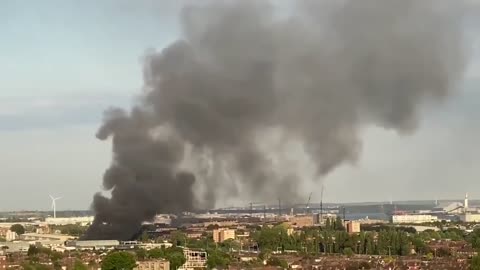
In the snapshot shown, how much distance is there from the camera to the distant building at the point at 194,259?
3375cm

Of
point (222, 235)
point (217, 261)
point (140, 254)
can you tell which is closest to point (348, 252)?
point (217, 261)

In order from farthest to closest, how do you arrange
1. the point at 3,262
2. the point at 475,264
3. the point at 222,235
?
the point at 222,235 < the point at 3,262 < the point at 475,264

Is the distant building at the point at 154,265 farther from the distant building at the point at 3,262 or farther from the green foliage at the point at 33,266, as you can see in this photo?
the distant building at the point at 3,262

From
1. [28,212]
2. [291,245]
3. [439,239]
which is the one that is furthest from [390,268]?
[28,212]

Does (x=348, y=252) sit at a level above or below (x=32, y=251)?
below

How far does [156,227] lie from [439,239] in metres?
17.4

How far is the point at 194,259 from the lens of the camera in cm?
3653

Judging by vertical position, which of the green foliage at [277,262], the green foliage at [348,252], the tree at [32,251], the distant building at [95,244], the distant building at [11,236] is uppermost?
the distant building at [11,236]

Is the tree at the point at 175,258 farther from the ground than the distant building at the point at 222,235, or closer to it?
closer to it

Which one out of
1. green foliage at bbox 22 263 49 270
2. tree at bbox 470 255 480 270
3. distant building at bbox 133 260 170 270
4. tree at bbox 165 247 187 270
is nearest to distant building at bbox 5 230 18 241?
tree at bbox 165 247 187 270

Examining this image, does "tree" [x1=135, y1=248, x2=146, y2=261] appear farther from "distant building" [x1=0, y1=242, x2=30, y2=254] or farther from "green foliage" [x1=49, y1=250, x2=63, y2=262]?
"distant building" [x1=0, y1=242, x2=30, y2=254]

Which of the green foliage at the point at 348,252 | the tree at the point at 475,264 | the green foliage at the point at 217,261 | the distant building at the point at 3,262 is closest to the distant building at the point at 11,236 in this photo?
the distant building at the point at 3,262

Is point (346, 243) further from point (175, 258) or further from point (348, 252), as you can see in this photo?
point (175, 258)

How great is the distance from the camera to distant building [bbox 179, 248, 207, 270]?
33.8 m
